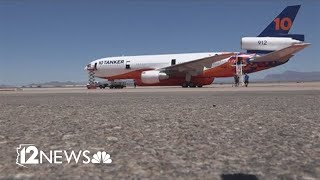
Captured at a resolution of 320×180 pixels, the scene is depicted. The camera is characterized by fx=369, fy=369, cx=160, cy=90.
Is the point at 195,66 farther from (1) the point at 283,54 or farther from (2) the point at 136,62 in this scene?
(1) the point at 283,54

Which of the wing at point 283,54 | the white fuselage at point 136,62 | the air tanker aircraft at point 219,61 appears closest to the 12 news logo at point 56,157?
the air tanker aircraft at point 219,61

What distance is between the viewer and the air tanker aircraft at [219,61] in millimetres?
39812

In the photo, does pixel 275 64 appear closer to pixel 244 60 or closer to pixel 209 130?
pixel 244 60

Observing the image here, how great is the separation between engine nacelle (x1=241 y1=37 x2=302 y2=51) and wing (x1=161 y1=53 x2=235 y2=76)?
2.54 m

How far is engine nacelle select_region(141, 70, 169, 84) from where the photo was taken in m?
41.0

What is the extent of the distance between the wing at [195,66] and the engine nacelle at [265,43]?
2.54m

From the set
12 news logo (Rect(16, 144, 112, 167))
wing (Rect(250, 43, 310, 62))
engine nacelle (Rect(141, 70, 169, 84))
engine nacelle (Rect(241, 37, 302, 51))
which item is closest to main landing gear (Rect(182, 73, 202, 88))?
engine nacelle (Rect(141, 70, 169, 84))

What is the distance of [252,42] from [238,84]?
487cm

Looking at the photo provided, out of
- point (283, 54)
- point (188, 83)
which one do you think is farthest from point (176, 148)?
point (188, 83)

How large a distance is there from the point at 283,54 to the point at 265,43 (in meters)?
2.63

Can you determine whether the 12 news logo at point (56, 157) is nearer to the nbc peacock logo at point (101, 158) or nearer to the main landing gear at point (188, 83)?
the nbc peacock logo at point (101, 158)

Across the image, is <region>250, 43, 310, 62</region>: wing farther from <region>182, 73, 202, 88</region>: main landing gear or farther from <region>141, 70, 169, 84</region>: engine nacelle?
<region>141, 70, 169, 84</region>: engine nacelle

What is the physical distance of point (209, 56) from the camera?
39.9 meters

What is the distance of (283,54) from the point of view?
128 ft
